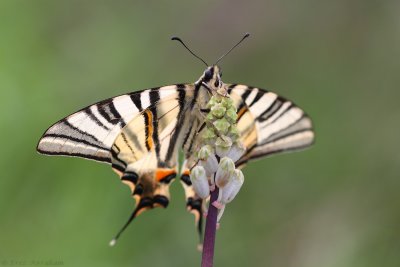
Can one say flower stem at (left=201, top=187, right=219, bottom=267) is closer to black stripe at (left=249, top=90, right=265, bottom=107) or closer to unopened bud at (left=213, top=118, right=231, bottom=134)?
unopened bud at (left=213, top=118, right=231, bottom=134)

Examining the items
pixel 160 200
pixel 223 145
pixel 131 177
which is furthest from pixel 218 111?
pixel 160 200

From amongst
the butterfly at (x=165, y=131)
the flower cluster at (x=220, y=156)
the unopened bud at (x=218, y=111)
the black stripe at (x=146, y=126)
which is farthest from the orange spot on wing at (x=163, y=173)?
the unopened bud at (x=218, y=111)

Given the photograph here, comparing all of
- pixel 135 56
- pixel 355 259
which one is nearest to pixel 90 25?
pixel 135 56

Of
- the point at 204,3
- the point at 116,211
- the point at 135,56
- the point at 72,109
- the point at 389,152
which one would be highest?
the point at 204,3

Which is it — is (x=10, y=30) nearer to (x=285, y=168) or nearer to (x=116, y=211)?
(x=116, y=211)

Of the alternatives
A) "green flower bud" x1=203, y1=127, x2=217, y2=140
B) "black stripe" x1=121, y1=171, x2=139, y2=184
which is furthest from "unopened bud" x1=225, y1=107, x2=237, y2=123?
"black stripe" x1=121, y1=171, x2=139, y2=184

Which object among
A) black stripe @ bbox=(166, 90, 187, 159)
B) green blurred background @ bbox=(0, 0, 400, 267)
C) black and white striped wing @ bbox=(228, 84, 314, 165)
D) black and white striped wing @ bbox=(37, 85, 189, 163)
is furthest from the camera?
green blurred background @ bbox=(0, 0, 400, 267)

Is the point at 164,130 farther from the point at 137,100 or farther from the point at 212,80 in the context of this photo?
the point at 212,80
